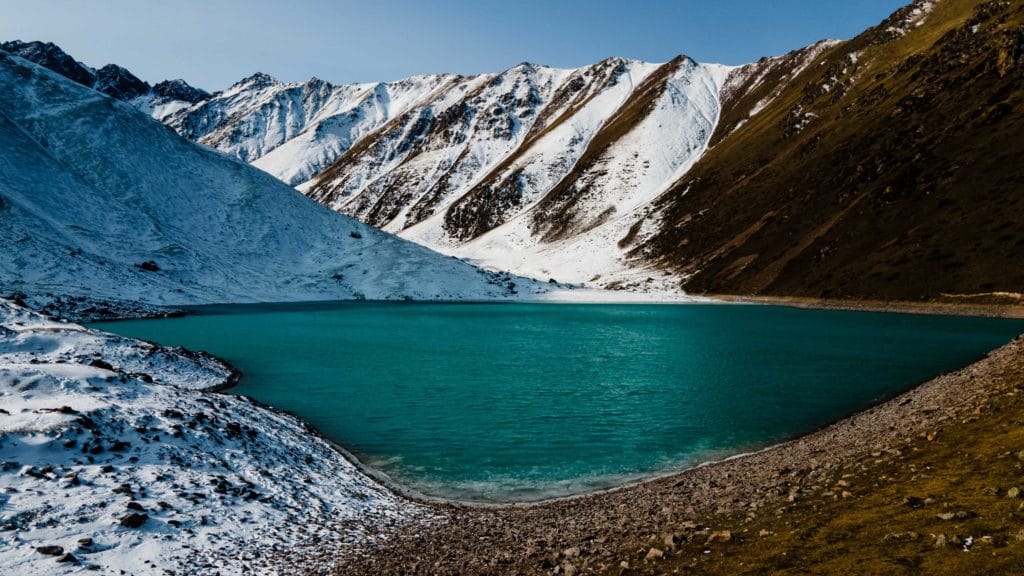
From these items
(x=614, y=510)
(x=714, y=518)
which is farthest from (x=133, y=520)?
(x=714, y=518)

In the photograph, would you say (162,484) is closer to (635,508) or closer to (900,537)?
(635,508)

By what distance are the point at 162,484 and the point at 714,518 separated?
14.8 m

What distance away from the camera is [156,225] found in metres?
124

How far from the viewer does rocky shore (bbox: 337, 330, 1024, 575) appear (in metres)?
10.8

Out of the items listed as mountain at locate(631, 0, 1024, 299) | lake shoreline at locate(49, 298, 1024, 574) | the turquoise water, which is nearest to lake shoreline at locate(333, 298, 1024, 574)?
lake shoreline at locate(49, 298, 1024, 574)

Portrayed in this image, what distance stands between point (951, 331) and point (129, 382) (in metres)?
77.3

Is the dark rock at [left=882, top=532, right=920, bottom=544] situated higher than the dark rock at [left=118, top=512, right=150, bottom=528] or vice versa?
the dark rock at [left=882, top=532, right=920, bottom=544]

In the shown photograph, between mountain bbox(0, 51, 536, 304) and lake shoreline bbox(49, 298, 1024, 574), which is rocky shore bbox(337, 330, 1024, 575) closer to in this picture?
lake shoreline bbox(49, 298, 1024, 574)

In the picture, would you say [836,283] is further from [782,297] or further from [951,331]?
[951,331]

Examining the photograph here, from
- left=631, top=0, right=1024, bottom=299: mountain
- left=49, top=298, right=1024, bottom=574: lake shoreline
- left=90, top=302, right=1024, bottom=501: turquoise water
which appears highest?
left=631, top=0, right=1024, bottom=299: mountain

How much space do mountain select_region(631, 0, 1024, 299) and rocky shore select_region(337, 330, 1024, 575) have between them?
292ft

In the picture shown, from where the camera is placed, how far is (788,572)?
9.52 metres

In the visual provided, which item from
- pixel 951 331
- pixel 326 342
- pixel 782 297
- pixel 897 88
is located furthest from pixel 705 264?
pixel 326 342

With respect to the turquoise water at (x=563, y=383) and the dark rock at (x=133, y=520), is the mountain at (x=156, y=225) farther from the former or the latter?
the dark rock at (x=133, y=520)
